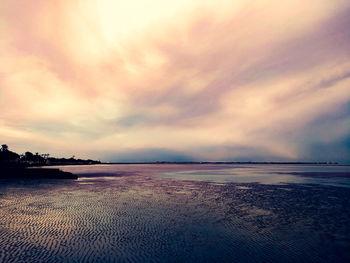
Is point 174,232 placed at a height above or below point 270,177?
below

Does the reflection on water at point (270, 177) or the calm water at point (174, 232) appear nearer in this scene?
the calm water at point (174, 232)

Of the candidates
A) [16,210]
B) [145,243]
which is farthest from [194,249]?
[16,210]

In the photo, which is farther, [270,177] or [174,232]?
[270,177]

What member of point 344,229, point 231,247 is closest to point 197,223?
point 231,247

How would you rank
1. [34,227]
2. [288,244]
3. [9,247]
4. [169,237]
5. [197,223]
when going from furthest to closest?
[197,223], [34,227], [169,237], [288,244], [9,247]

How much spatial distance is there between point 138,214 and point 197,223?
451cm

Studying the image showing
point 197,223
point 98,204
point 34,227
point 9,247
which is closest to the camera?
point 9,247

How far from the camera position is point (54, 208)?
17.1 metres

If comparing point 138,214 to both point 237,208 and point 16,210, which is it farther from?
point 16,210

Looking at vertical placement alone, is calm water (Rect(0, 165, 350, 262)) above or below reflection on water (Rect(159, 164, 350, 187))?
below

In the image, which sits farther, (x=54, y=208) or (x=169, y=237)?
(x=54, y=208)

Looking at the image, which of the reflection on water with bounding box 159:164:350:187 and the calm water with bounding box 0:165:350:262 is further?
the reflection on water with bounding box 159:164:350:187

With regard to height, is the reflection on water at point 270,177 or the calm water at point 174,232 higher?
the reflection on water at point 270,177

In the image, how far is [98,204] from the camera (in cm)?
1891
